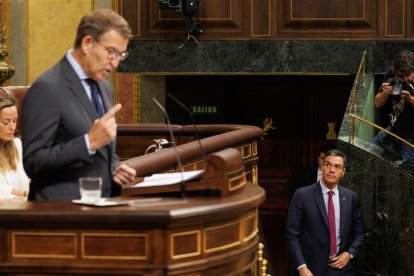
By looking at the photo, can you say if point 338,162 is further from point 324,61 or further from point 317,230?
point 324,61

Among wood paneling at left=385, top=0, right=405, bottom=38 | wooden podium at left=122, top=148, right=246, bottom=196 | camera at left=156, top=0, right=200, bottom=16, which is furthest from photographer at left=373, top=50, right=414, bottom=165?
wooden podium at left=122, top=148, right=246, bottom=196

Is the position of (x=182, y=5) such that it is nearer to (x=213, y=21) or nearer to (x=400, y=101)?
(x=213, y=21)

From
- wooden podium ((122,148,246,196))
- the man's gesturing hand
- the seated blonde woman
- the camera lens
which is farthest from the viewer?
the camera lens

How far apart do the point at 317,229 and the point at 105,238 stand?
3.85 meters

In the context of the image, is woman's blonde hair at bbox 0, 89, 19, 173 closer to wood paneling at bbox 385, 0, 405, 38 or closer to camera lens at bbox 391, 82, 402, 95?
camera lens at bbox 391, 82, 402, 95

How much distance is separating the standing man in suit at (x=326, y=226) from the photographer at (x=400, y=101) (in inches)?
33.2

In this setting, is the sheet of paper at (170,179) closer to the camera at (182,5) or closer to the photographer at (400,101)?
the photographer at (400,101)

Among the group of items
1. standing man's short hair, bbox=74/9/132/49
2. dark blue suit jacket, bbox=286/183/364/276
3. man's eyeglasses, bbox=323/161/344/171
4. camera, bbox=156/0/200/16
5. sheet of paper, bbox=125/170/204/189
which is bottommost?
dark blue suit jacket, bbox=286/183/364/276

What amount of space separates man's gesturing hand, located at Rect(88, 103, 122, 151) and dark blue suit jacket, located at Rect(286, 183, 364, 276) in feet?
11.8

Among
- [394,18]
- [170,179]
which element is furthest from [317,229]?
[394,18]

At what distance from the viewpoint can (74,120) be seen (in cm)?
380

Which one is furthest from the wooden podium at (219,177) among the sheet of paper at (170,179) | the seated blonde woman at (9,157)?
the seated blonde woman at (9,157)

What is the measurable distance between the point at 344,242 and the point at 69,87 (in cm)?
382

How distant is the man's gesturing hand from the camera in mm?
3637
